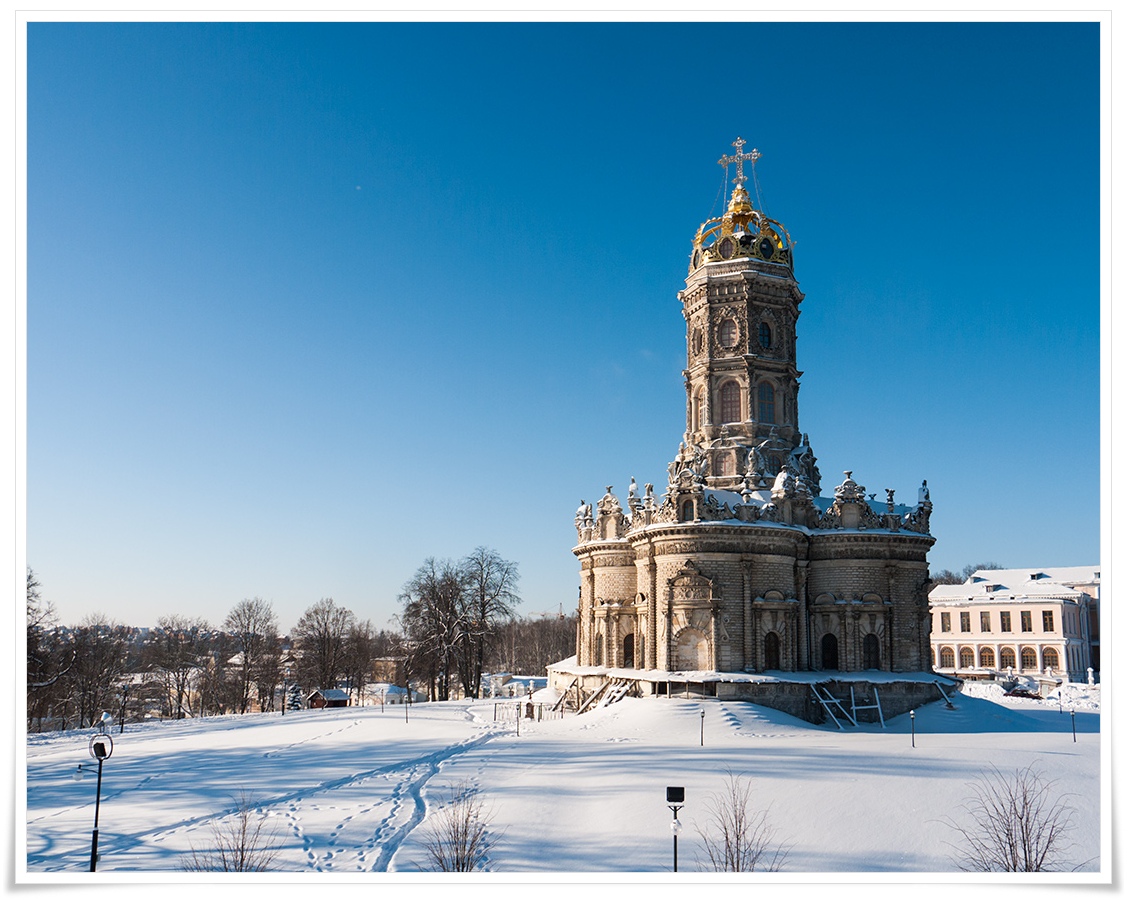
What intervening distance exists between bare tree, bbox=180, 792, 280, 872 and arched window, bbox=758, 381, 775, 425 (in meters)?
30.0

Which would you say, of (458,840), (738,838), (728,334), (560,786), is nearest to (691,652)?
(560,786)

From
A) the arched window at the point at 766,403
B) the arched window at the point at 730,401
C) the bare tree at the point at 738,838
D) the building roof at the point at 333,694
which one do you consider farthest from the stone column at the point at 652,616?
the building roof at the point at 333,694

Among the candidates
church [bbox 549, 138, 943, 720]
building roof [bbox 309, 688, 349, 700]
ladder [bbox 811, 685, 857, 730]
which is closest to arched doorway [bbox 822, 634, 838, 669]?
church [bbox 549, 138, 943, 720]

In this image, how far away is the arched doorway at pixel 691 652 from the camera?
34.1m

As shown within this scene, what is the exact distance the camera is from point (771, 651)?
35.4 metres

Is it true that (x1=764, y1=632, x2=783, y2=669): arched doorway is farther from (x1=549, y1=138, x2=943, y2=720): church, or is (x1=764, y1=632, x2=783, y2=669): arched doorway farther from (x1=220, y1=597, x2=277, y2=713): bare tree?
(x1=220, y1=597, x2=277, y2=713): bare tree

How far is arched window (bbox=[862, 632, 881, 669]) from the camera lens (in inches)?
1435

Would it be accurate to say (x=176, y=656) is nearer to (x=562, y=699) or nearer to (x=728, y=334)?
(x=562, y=699)

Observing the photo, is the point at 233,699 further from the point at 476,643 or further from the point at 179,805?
the point at 179,805

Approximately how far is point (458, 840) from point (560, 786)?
6923 mm

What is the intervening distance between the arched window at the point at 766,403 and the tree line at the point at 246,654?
2002 cm

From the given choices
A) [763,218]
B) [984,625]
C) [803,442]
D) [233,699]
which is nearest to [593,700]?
[803,442]
